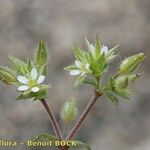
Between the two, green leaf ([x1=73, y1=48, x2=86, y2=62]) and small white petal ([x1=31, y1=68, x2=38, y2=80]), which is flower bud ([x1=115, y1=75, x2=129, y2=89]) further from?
small white petal ([x1=31, y1=68, x2=38, y2=80])

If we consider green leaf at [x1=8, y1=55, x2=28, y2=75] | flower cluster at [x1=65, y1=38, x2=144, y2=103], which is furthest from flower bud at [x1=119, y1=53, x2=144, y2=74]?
green leaf at [x1=8, y1=55, x2=28, y2=75]

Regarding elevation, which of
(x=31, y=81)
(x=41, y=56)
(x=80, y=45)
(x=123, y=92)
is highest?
(x=80, y=45)

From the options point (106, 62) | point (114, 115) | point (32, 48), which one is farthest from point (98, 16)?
point (106, 62)

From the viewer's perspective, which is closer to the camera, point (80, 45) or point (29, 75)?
point (29, 75)

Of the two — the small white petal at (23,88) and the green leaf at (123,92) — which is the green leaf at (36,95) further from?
the green leaf at (123,92)

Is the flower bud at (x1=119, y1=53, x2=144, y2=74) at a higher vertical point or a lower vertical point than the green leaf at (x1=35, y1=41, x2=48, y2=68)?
lower

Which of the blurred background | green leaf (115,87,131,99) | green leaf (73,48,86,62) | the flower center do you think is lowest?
green leaf (115,87,131,99)

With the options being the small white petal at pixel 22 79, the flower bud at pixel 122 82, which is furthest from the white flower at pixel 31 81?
the flower bud at pixel 122 82

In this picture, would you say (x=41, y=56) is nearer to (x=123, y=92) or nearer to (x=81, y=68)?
(x=81, y=68)

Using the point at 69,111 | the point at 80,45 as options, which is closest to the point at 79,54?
the point at 69,111
